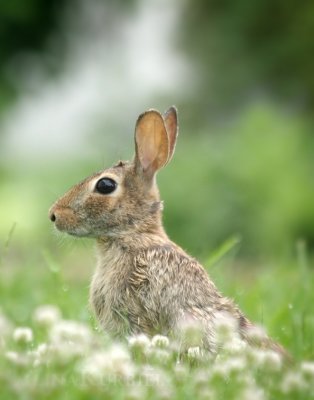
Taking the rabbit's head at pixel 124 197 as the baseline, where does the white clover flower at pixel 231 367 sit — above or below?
Answer: below

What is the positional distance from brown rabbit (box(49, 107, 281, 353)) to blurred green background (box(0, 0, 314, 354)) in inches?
70.0

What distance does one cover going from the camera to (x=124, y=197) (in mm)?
4742

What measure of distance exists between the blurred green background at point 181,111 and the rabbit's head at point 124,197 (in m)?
1.76

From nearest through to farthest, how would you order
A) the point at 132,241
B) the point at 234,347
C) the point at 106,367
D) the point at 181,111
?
1. the point at 106,367
2. the point at 234,347
3. the point at 132,241
4. the point at 181,111

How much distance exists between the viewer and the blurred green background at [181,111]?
11180 millimetres

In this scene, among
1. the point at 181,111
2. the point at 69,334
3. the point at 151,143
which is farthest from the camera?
the point at 181,111

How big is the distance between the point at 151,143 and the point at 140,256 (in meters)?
0.68

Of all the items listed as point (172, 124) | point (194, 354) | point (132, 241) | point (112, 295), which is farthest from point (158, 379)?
point (172, 124)

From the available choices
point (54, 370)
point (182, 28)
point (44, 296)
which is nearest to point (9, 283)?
point (44, 296)

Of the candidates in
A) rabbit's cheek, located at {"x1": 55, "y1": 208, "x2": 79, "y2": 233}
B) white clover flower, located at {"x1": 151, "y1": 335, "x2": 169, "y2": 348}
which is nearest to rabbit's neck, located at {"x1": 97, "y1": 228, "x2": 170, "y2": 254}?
rabbit's cheek, located at {"x1": 55, "y1": 208, "x2": 79, "y2": 233}

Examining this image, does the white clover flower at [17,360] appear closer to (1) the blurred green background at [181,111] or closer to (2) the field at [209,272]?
(2) the field at [209,272]

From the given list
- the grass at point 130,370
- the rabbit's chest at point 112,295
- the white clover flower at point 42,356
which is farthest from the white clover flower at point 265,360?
the rabbit's chest at point 112,295

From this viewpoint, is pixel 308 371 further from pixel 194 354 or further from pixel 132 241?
pixel 132 241

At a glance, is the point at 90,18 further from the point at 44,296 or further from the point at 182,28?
the point at 44,296
